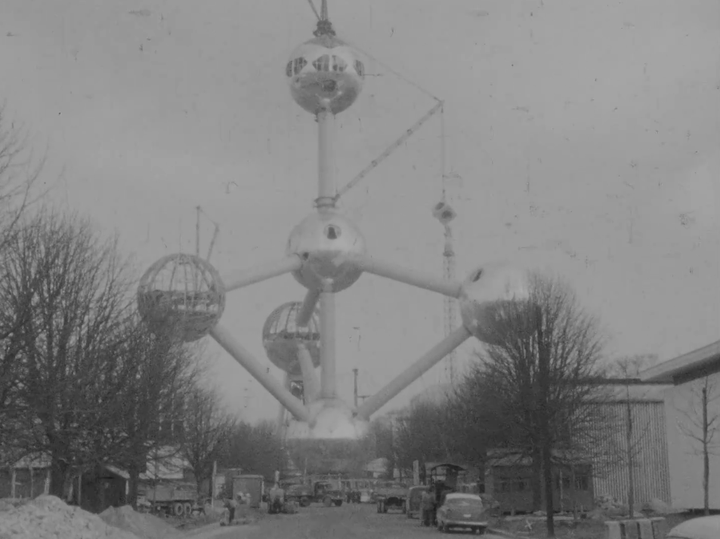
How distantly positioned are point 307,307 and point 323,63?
13.5 m

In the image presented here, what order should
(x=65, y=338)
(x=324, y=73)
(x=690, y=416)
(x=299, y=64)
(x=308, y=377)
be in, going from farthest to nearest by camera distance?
(x=308, y=377), (x=299, y=64), (x=324, y=73), (x=690, y=416), (x=65, y=338)

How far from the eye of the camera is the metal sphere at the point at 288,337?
206ft

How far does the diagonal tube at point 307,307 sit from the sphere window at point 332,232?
3549 mm

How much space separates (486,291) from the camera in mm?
47844

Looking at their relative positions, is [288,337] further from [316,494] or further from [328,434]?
[328,434]

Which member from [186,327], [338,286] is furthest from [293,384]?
[186,327]

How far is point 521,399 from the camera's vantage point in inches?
1252

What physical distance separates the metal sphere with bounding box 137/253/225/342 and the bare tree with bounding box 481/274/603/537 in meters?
14.2

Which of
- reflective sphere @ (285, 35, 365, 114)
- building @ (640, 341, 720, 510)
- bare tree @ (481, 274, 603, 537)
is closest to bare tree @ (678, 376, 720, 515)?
building @ (640, 341, 720, 510)

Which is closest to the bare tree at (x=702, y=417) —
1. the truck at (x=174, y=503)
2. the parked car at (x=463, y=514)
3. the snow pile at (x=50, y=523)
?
the parked car at (x=463, y=514)

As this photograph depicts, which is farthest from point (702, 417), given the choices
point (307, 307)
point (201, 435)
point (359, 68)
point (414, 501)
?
point (201, 435)

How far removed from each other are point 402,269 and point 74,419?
24.2 m

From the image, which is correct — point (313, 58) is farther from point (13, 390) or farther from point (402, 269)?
point (13, 390)

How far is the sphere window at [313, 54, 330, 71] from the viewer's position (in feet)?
160
